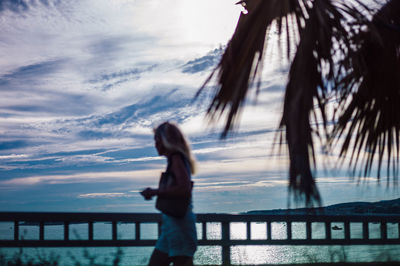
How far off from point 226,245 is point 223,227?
265mm

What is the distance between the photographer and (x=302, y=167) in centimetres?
380

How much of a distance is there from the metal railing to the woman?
80.4 inches

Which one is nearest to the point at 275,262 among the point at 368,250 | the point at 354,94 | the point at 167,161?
the point at 368,250

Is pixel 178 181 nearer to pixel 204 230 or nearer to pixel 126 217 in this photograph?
pixel 126 217

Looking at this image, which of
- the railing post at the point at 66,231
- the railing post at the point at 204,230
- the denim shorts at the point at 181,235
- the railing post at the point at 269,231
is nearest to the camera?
the denim shorts at the point at 181,235

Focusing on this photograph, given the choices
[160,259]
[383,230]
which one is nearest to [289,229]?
[383,230]

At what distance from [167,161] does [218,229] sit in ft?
9.49

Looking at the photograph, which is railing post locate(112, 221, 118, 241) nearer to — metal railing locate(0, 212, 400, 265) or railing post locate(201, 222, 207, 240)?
metal railing locate(0, 212, 400, 265)

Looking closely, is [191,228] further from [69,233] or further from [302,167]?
[69,233]

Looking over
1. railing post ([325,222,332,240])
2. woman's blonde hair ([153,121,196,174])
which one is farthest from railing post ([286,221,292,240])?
woman's blonde hair ([153,121,196,174])

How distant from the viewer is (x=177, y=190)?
3.44 m

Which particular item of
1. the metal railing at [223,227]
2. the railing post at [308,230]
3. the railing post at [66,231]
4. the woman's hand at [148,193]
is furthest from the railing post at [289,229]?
the woman's hand at [148,193]

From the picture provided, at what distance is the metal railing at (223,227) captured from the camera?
18.8 ft

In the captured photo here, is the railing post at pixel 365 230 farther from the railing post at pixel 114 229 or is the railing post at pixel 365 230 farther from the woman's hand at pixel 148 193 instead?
the woman's hand at pixel 148 193
